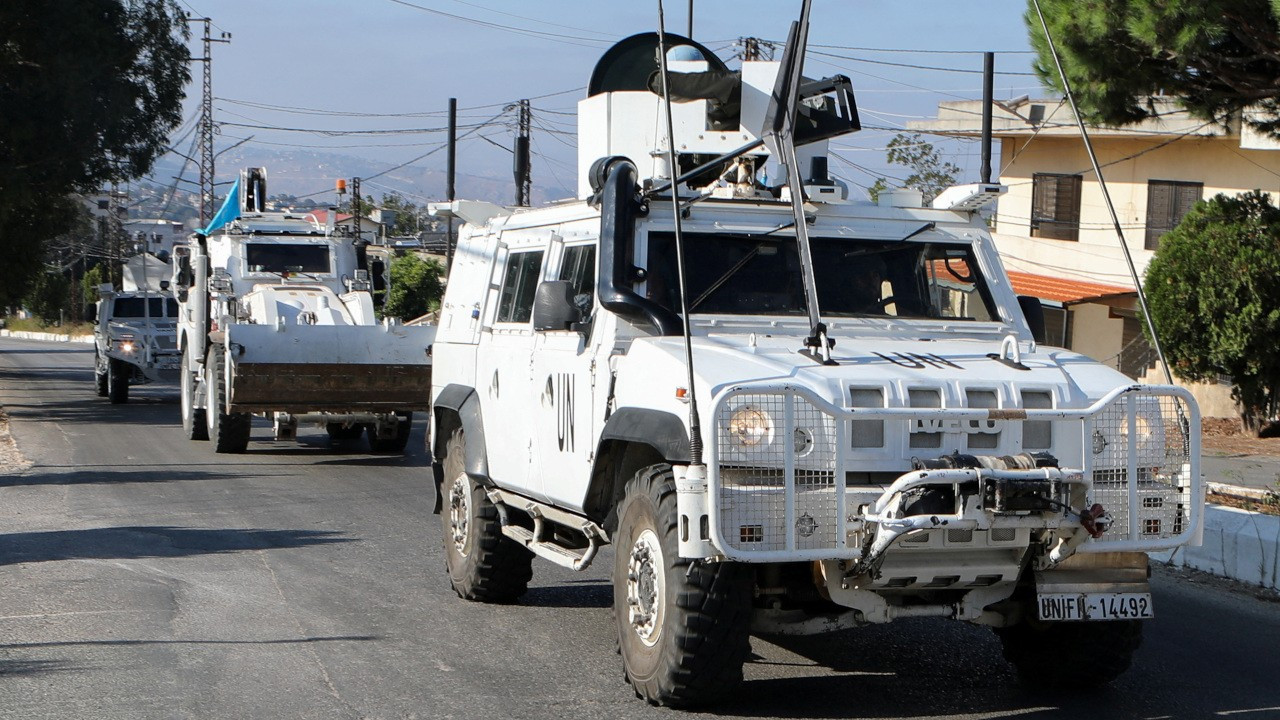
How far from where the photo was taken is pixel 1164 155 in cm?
2714

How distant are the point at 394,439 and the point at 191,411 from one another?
3485 mm

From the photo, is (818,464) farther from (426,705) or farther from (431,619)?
(431,619)

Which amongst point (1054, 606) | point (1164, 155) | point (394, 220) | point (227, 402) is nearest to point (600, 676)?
point (1054, 606)

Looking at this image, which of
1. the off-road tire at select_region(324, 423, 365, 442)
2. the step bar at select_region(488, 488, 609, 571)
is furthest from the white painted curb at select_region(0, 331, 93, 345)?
the step bar at select_region(488, 488, 609, 571)

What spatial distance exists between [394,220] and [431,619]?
67620 millimetres

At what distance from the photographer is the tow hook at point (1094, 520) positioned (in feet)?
18.4

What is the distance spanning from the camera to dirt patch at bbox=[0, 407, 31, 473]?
53.5 ft

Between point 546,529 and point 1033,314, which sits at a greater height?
point 1033,314

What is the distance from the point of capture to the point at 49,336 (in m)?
80.0

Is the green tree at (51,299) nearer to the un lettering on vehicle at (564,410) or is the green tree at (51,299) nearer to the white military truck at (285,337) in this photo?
the white military truck at (285,337)

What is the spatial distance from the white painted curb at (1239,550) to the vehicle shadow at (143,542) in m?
6.16

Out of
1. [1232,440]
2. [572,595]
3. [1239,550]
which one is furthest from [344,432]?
[1239,550]

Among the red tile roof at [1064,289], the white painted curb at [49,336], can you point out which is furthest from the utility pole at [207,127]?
the red tile roof at [1064,289]

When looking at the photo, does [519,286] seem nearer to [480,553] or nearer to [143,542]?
[480,553]
